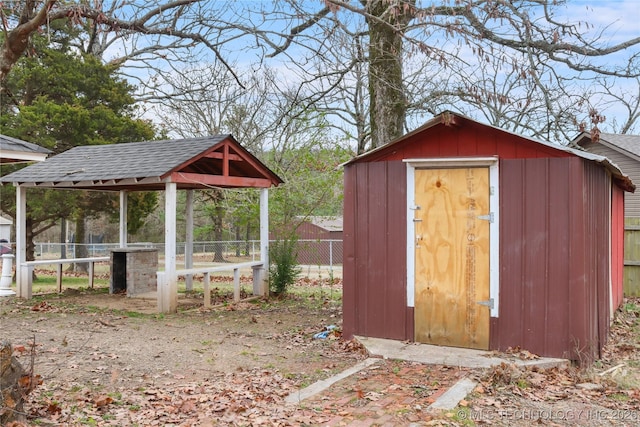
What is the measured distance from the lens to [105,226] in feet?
118

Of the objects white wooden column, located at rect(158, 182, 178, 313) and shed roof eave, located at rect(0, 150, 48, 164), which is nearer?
shed roof eave, located at rect(0, 150, 48, 164)

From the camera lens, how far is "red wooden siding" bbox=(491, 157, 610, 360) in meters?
6.30

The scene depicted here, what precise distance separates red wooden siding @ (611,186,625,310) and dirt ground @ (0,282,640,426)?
4.18ft

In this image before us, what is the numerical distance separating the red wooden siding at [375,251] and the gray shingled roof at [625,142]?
35.0 feet

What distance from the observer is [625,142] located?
1628 cm

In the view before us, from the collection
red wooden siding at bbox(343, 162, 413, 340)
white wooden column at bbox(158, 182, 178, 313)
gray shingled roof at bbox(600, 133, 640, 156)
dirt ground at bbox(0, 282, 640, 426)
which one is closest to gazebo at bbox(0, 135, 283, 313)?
white wooden column at bbox(158, 182, 178, 313)

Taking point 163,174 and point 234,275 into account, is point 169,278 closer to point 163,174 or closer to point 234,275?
point 234,275

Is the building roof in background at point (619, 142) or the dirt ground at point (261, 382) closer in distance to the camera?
the dirt ground at point (261, 382)

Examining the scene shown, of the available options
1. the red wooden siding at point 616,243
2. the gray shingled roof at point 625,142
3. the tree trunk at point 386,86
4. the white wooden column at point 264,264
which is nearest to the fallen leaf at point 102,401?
the tree trunk at point 386,86

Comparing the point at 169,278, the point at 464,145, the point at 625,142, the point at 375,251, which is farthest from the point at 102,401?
the point at 625,142

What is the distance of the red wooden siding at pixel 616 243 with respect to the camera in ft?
32.3

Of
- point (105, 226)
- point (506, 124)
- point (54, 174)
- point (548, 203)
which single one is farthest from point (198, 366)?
point (105, 226)

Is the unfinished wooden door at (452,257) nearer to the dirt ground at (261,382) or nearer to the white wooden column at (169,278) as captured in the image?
the dirt ground at (261,382)

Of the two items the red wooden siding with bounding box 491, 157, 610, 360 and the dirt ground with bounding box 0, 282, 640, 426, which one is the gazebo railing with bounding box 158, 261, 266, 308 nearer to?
the dirt ground with bounding box 0, 282, 640, 426
